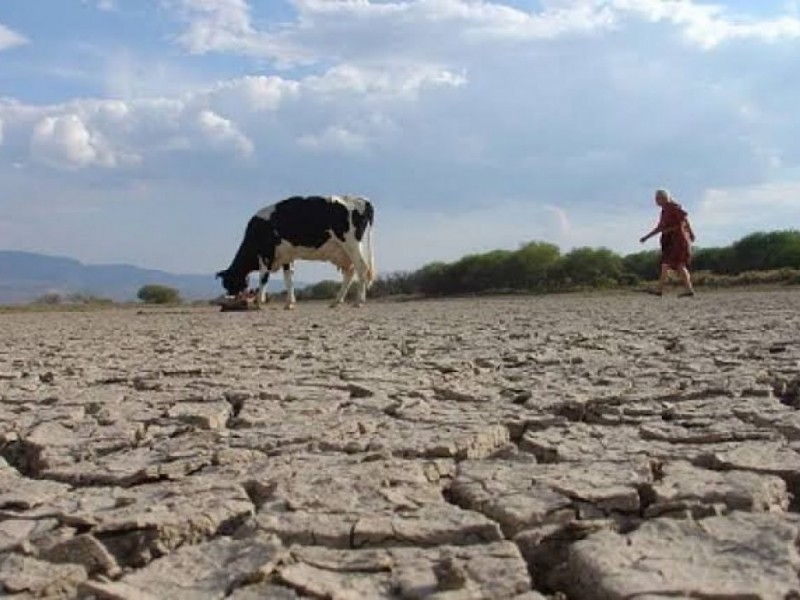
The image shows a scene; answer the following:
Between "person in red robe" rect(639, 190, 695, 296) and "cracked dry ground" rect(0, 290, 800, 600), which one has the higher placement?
"person in red robe" rect(639, 190, 695, 296)

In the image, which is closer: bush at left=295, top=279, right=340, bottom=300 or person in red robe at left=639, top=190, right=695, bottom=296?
person in red robe at left=639, top=190, right=695, bottom=296

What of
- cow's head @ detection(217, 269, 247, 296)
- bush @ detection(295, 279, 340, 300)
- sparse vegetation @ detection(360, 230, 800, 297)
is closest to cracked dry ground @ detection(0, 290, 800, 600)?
cow's head @ detection(217, 269, 247, 296)

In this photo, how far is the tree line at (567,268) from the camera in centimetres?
2597

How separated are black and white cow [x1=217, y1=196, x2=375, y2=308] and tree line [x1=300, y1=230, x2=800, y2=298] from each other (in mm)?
9833

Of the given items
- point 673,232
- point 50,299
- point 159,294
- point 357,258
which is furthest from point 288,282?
point 50,299

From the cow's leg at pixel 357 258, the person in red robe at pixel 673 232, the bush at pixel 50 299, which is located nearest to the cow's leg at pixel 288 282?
the cow's leg at pixel 357 258

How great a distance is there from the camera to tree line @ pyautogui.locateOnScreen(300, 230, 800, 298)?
26.0m

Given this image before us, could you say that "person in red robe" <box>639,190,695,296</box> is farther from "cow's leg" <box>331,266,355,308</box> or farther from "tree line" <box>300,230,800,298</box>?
"tree line" <box>300,230,800,298</box>

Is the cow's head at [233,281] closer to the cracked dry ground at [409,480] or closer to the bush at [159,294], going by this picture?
the cracked dry ground at [409,480]

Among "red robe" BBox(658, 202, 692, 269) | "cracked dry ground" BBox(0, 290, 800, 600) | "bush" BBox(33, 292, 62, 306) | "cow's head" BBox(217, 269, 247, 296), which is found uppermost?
"red robe" BBox(658, 202, 692, 269)

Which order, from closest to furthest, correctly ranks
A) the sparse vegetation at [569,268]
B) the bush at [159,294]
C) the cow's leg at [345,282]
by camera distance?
the cow's leg at [345,282], the sparse vegetation at [569,268], the bush at [159,294]

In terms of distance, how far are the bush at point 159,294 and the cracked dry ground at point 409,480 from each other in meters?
27.2

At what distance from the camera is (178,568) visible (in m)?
2.18

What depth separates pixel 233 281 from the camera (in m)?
16.9
